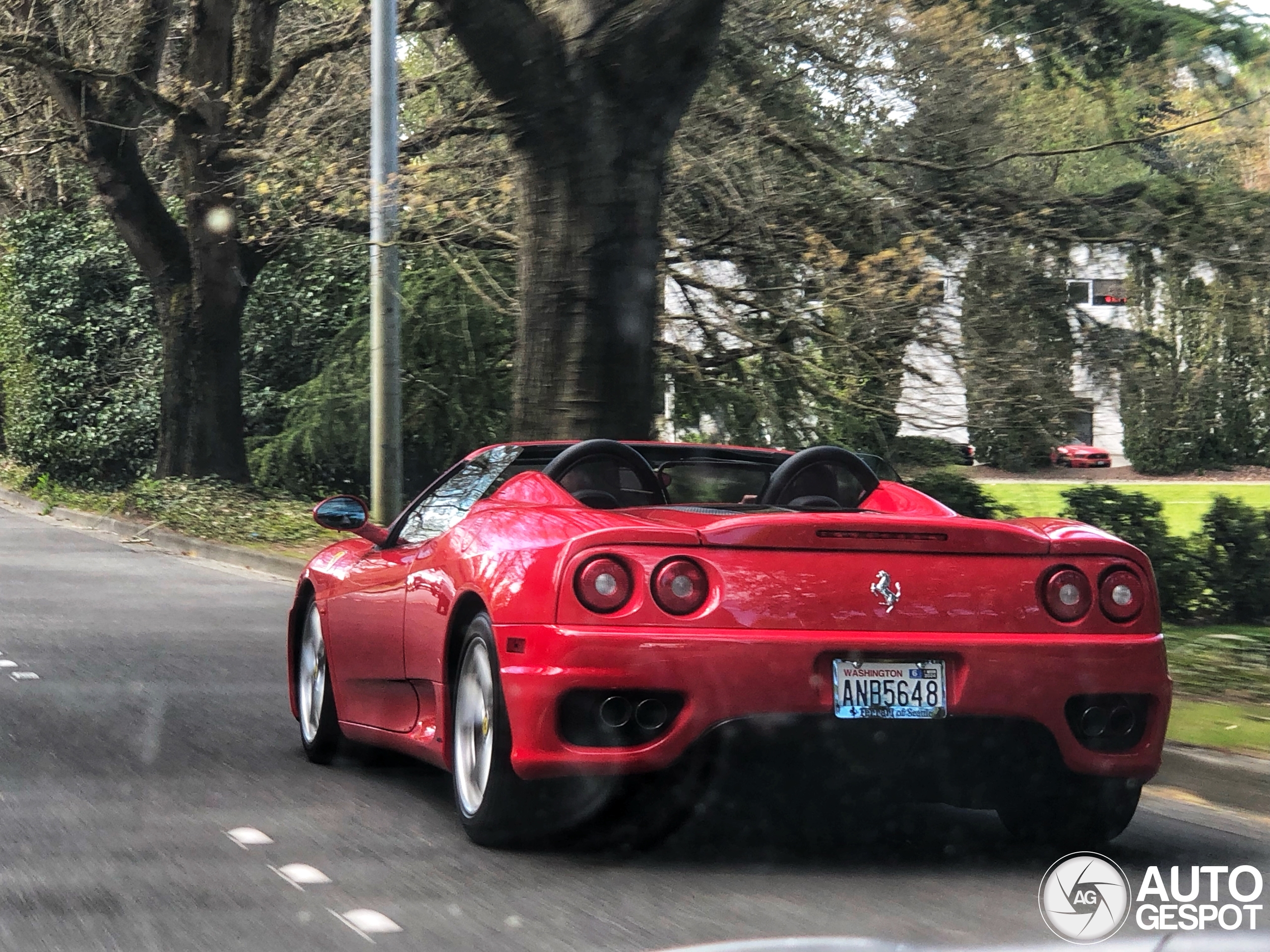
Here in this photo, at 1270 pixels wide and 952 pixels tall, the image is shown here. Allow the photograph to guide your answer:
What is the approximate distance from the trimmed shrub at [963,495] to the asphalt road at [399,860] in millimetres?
6644

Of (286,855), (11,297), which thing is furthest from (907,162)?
(11,297)

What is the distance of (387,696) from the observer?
6527 mm

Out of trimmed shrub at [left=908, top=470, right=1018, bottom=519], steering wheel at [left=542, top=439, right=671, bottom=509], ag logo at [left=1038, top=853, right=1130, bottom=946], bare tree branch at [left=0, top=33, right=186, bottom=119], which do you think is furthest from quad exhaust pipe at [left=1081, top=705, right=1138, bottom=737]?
bare tree branch at [left=0, top=33, right=186, bottom=119]

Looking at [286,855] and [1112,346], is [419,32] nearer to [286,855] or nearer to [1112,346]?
[1112,346]

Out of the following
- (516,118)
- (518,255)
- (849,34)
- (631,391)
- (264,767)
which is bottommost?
(264,767)

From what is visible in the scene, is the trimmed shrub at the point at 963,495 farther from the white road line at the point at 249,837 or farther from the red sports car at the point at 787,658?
the white road line at the point at 249,837

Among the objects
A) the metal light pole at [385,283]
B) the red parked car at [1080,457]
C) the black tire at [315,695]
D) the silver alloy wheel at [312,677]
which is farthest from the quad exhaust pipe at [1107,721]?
the metal light pole at [385,283]

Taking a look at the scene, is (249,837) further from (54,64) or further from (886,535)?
(54,64)

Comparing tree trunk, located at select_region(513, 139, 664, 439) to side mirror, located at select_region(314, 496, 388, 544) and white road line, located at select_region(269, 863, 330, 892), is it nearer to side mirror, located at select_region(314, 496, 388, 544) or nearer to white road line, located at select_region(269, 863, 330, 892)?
side mirror, located at select_region(314, 496, 388, 544)

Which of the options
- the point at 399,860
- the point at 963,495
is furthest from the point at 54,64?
the point at 399,860

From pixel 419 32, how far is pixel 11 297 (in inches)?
537

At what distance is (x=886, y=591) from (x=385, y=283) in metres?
11.5

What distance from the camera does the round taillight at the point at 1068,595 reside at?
5.36 m

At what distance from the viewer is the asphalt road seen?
4562mm
